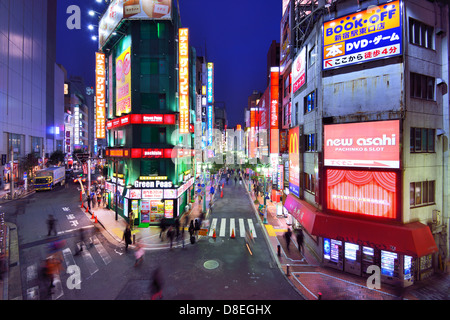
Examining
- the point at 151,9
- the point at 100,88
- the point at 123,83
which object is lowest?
the point at 123,83

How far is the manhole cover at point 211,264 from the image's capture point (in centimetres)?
1377

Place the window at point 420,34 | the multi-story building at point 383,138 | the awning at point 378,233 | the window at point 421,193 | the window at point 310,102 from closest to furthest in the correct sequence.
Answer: the awning at point 378,233 < the multi-story building at point 383,138 < the window at point 421,193 < the window at point 420,34 < the window at point 310,102

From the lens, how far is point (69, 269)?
1326 cm

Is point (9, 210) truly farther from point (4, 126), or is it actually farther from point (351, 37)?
point (351, 37)

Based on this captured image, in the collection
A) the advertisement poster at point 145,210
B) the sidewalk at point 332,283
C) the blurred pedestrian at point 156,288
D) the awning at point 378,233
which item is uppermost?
the awning at point 378,233

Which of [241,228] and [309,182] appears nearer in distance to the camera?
[309,182]

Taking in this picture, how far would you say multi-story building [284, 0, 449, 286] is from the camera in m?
11.8

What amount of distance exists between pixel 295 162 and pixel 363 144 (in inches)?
275

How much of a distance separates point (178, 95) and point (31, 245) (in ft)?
57.2

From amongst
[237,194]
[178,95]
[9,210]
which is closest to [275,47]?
[237,194]

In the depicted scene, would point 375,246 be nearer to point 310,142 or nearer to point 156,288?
point 310,142

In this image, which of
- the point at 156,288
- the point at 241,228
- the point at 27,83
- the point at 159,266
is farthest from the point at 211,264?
the point at 27,83

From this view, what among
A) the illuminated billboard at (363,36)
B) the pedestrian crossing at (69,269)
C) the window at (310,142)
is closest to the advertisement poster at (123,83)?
the pedestrian crossing at (69,269)

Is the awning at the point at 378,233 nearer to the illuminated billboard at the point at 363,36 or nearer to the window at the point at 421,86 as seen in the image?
the window at the point at 421,86
